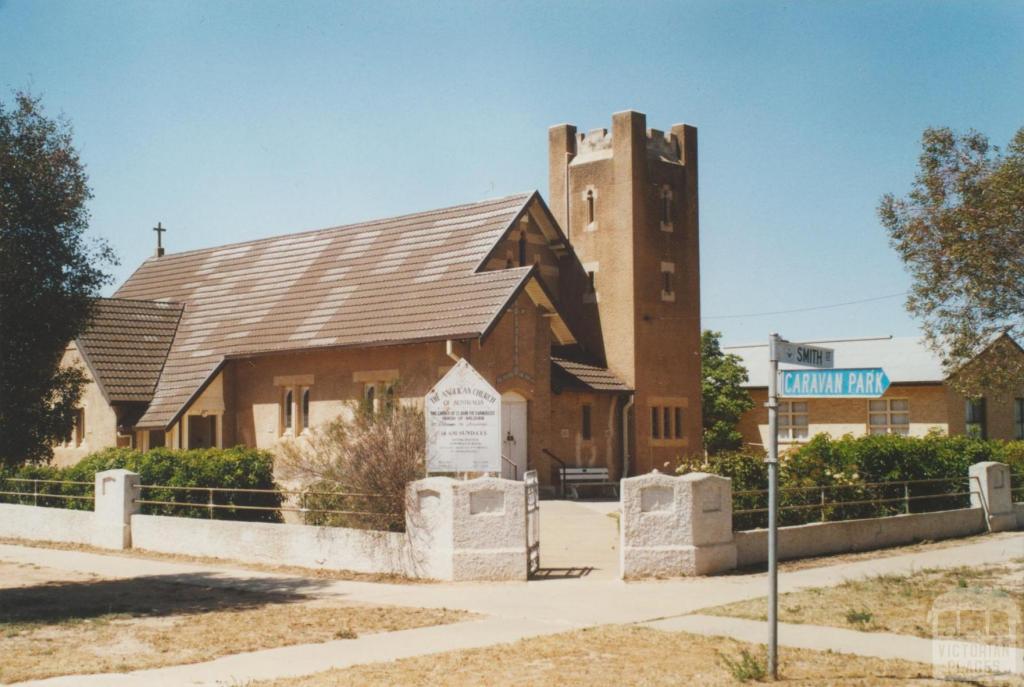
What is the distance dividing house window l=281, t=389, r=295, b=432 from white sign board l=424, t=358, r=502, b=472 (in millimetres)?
14050

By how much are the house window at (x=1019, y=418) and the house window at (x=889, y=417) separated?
6.05 meters

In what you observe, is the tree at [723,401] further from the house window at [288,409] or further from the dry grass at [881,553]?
the dry grass at [881,553]

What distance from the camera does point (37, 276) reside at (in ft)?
50.4

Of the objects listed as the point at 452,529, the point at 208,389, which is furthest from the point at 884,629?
the point at 208,389

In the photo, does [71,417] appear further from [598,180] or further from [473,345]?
[598,180]

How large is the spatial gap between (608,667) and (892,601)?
509cm

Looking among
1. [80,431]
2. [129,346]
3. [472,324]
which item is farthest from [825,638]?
[80,431]

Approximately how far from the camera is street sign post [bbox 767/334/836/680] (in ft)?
29.8

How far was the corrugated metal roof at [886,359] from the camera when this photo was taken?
39.0 meters

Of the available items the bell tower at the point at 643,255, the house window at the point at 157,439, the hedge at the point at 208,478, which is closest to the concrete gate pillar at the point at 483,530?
the hedge at the point at 208,478

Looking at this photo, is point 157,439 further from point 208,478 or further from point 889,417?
point 889,417

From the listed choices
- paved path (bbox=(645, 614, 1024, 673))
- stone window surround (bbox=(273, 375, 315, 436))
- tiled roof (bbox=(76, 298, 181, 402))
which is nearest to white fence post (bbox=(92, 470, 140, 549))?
stone window surround (bbox=(273, 375, 315, 436))

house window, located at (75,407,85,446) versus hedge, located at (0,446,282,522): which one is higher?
house window, located at (75,407,85,446)

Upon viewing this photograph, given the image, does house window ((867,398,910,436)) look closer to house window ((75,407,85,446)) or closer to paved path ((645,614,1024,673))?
house window ((75,407,85,446))
